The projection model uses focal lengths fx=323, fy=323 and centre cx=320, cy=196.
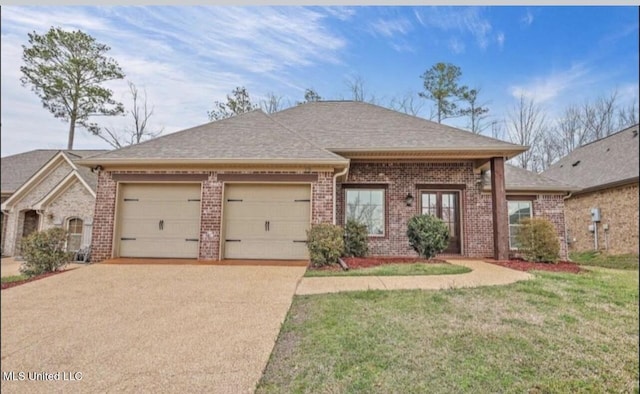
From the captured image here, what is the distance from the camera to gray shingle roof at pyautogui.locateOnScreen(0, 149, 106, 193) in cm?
181

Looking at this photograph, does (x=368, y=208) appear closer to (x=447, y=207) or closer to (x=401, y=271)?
(x=447, y=207)

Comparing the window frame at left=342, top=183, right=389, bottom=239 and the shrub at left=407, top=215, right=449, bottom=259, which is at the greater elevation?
the window frame at left=342, top=183, right=389, bottom=239

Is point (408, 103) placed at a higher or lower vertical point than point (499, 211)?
higher

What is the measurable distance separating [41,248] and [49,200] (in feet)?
2.15

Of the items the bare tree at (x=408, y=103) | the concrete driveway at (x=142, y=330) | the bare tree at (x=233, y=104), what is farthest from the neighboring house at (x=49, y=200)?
the bare tree at (x=408, y=103)

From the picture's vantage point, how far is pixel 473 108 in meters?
3.03

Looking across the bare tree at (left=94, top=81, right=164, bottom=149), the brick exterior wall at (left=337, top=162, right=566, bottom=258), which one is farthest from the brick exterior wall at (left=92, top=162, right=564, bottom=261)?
the bare tree at (left=94, top=81, right=164, bottom=149)

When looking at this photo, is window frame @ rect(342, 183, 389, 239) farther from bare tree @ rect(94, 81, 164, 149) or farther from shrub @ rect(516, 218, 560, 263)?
bare tree @ rect(94, 81, 164, 149)

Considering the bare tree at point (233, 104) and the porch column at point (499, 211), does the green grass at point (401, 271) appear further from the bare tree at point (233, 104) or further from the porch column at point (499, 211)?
the bare tree at point (233, 104)

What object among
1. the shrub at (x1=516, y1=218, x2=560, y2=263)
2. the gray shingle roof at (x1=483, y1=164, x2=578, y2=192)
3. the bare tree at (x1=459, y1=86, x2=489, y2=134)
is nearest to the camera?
the bare tree at (x1=459, y1=86, x2=489, y2=134)

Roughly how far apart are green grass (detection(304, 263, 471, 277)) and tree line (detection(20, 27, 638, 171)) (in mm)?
3425

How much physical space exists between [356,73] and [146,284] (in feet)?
14.7

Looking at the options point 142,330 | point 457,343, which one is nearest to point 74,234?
point 142,330

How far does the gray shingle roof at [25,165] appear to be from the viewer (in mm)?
1813
